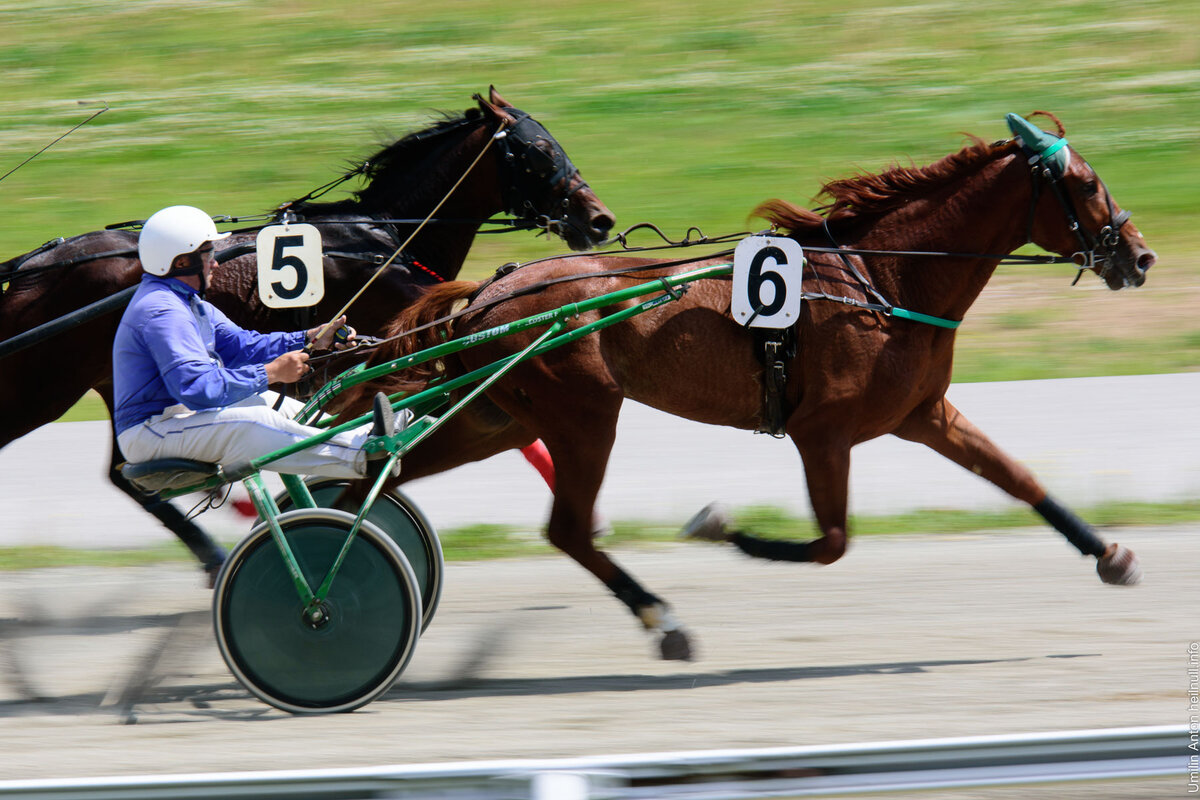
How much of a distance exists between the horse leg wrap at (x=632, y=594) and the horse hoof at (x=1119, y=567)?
164 centimetres

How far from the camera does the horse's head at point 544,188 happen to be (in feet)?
20.8

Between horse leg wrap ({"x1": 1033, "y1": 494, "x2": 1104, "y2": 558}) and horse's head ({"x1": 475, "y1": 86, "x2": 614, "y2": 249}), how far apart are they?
2342mm

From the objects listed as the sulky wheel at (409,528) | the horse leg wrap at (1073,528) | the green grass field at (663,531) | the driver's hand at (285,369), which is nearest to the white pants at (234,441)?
the driver's hand at (285,369)

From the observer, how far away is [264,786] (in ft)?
8.82

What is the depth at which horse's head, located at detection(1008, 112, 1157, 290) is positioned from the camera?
497cm

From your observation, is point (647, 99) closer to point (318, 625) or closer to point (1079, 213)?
point (1079, 213)

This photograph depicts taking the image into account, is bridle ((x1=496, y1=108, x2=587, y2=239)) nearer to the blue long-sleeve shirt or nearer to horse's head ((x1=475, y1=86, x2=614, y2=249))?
horse's head ((x1=475, y1=86, x2=614, y2=249))

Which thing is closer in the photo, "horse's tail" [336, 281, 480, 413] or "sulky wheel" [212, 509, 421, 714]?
"sulky wheel" [212, 509, 421, 714]

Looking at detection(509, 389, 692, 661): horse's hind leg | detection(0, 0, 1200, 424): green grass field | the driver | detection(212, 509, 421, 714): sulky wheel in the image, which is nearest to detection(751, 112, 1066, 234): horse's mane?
detection(509, 389, 692, 661): horse's hind leg

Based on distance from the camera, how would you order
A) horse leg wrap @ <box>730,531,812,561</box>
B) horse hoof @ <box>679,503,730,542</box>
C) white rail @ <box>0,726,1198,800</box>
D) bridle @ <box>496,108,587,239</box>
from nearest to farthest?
white rail @ <box>0,726,1198,800</box>, horse leg wrap @ <box>730,531,812,561</box>, horse hoof @ <box>679,503,730,542</box>, bridle @ <box>496,108,587,239</box>

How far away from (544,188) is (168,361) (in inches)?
99.0

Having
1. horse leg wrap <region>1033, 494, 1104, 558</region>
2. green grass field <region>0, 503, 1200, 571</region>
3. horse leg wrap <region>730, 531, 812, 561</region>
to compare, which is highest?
horse leg wrap <region>730, 531, 812, 561</region>

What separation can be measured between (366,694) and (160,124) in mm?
12843

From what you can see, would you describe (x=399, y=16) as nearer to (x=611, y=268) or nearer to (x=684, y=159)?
(x=684, y=159)
